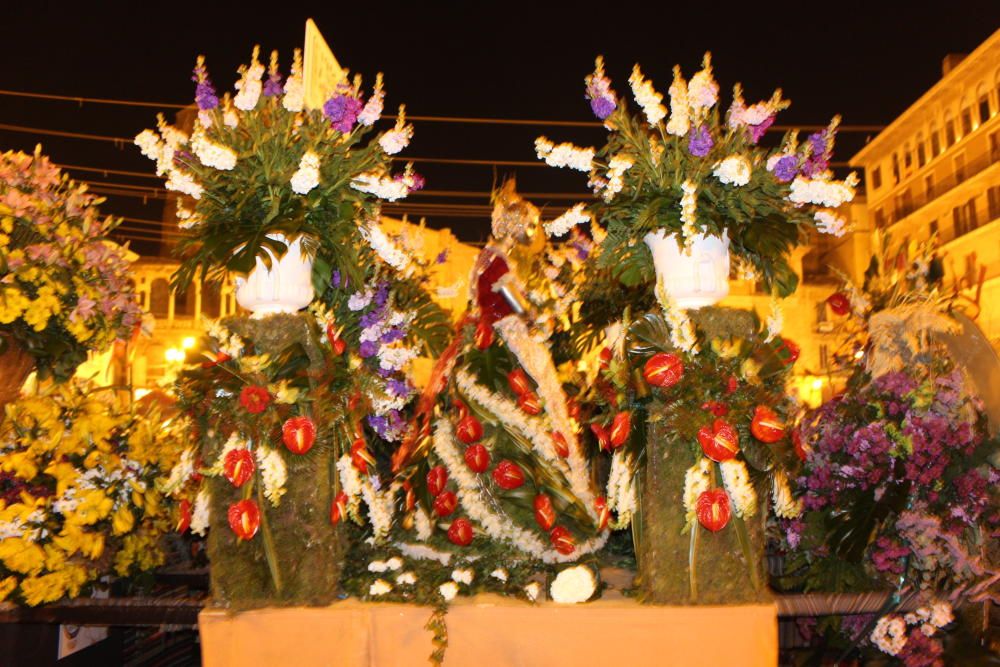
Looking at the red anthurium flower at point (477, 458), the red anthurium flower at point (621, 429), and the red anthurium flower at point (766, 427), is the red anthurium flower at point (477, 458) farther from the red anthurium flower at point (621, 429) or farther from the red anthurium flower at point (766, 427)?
the red anthurium flower at point (766, 427)

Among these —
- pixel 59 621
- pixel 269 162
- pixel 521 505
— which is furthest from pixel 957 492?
pixel 59 621

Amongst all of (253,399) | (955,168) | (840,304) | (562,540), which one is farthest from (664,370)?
(955,168)

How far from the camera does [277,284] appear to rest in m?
3.96

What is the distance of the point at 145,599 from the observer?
412 cm

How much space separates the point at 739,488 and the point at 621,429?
579 mm

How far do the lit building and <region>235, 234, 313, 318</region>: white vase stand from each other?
78.9 feet

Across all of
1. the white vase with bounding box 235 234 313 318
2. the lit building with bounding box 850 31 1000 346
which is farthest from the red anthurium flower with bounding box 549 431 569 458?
the lit building with bounding box 850 31 1000 346

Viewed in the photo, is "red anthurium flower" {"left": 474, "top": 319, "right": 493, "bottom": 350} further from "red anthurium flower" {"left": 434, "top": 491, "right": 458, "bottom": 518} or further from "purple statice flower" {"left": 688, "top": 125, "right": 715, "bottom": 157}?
"purple statice flower" {"left": 688, "top": 125, "right": 715, "bottom": 157}

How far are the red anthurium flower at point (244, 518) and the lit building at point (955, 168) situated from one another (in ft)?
80.6

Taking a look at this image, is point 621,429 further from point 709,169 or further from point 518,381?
point 709,169

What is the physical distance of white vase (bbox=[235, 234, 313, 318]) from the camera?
3951 millimetres

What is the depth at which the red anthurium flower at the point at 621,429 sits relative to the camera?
Result: 3.92 meters

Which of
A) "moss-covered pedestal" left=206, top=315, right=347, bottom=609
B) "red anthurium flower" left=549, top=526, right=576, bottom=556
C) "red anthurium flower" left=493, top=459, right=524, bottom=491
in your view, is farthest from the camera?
"red anthurium flower" left=493, top=459, right=524, bottom=491

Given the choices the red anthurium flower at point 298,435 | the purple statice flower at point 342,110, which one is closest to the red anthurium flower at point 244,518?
the red anthurium flower at point 298,435
